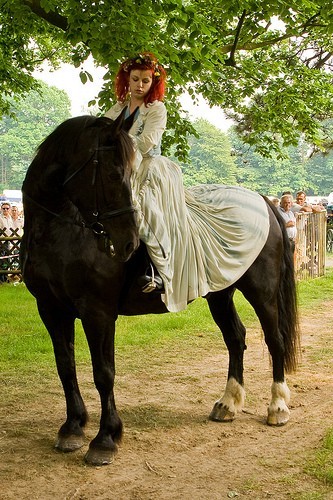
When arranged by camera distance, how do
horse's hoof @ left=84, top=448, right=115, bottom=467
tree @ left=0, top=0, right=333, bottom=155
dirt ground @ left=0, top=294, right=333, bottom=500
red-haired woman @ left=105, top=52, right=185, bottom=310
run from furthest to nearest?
tree @ left=0, top=0, right=333, bottom=155
red-haired woman @ left=105, top=52, right=185, bottom=310
horse's hoof @ left=84, top=448, right=115, bottom=467
dirt ground @ left=0, top=294, right=333, bottom=500

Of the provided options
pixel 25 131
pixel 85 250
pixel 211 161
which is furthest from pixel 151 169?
pixel 25 131

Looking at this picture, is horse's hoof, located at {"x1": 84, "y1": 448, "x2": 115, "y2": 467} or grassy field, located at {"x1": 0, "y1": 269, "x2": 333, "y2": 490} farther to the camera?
grassy field, located at {"x1": 0, "y1": 269, "x2": 333, "y2": 490}

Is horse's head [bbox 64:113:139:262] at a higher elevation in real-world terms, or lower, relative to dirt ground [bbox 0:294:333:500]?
higher

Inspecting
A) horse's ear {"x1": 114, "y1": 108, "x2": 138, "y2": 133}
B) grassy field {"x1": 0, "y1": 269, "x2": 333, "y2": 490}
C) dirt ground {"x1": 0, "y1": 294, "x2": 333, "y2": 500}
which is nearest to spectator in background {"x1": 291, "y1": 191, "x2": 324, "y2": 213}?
grassy field {"x1": 0, "y1": 269, "x2": 333, "y2": 490}

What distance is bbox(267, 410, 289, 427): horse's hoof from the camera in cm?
488

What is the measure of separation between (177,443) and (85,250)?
168cm

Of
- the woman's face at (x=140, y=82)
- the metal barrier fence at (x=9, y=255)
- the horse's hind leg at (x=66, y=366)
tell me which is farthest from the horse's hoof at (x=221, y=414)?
the metal barrier fence at (x=9, y=255)

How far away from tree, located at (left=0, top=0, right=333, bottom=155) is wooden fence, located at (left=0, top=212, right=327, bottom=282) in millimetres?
2179

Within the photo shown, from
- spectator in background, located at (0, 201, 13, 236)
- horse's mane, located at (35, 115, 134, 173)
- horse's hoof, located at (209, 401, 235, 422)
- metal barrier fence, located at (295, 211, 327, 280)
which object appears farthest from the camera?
spectator in background, located at (0, 201, 13, 236)

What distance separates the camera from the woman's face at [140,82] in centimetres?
432

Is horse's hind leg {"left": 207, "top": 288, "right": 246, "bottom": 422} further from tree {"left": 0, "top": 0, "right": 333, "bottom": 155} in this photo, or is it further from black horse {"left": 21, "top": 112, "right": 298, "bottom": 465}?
tree {"left": 0, "top": 0, "right": 333, "bottom": 155}

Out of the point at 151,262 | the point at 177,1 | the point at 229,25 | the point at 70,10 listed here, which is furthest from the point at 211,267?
the point at 229,25

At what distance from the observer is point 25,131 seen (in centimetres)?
6900

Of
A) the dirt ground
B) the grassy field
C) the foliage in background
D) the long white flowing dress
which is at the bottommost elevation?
the dirt ground
